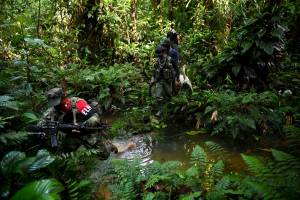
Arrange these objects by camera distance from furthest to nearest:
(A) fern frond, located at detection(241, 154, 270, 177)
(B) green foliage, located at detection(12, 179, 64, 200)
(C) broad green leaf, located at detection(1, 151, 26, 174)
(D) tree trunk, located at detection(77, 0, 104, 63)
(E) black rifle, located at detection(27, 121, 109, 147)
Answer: (D) tree trunk, located at detection(77, 0, 104, 63)
(E) black rifle, located at detection(27, 121, 109, 147)
(C) broad green leaf, located at detection(1, 151, 26, 174)
(A) fern frond, located at detection(241, 154, 270, 177)
(B) green foliage, located at detection(12, 179, 64, 200)

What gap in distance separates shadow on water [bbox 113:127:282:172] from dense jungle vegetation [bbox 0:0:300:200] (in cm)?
21

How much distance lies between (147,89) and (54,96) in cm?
518

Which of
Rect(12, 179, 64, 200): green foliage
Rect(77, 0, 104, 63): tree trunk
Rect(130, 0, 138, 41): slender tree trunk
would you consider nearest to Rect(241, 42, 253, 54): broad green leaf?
Rect(130, 0, 138, 41): slender tree trunk

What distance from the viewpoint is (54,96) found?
579 cm

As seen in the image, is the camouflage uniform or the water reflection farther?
the water reflection

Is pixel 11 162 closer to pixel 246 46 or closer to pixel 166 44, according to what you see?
pixel 166 44

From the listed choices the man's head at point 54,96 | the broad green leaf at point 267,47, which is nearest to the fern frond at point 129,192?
the man's head at point 54,96

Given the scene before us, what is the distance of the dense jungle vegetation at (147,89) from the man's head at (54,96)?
1.31ft

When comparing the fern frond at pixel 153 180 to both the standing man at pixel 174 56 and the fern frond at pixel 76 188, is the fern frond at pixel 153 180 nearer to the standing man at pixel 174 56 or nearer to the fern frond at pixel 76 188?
the fern frond at pixel 76 188

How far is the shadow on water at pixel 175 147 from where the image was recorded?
707 centimetres

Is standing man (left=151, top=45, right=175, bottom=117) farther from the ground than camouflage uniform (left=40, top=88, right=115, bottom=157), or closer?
farther from the ground

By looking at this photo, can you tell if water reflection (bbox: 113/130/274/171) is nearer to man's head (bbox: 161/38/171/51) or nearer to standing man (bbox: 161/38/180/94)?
standing man (bbox: 161/38/180/94)

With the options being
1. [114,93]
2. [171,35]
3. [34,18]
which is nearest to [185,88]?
[171,35]

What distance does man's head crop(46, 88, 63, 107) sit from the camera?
5762 mm
